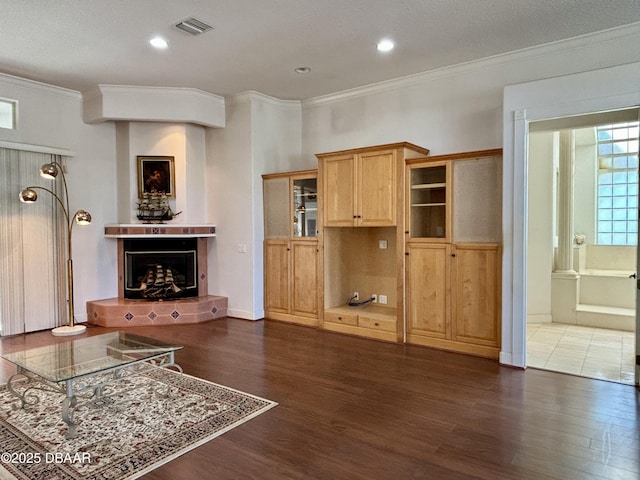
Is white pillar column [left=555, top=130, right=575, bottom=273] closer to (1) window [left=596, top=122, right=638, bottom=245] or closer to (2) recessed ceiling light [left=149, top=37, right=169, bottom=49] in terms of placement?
(1) window [left=596, top=122, right=638, bottom=245]

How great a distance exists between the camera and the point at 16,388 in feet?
11.1

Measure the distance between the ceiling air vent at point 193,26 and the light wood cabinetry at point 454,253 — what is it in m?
2.49

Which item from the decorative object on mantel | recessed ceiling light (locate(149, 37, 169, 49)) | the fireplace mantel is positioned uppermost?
recessed ceiling light (locate(149, 37, 169, 49))

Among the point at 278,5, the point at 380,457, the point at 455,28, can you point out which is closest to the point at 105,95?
the point at 278,5

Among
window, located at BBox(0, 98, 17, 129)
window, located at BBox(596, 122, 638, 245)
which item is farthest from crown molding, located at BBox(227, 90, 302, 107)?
window, located at BBox(596, 122, 638, 245)

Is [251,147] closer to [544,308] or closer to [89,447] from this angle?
[89,447]

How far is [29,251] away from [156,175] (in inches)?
73.0

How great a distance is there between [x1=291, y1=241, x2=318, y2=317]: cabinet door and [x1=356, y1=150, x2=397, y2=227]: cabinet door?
904 mm

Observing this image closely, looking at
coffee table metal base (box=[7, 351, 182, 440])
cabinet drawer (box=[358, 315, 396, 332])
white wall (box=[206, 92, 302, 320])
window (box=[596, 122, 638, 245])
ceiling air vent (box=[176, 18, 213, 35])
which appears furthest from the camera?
window (box=[596, 122, 638, 245])

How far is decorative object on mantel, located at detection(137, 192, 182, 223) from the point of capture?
589 cm

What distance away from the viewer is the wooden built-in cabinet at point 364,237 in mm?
4699

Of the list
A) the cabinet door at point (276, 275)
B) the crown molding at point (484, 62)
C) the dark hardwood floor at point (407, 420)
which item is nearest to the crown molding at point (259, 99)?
the crown molding at point (484, 62)

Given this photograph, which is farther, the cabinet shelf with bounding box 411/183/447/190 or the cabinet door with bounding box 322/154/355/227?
the cabinet door with bounding box 322/154/355/227

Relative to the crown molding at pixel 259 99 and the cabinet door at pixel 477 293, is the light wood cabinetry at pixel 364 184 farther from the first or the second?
the crown molding at pixel 259 99
